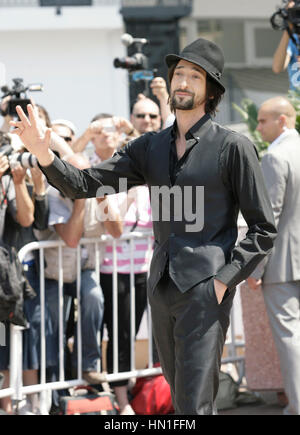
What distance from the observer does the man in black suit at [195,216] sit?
3467 mm

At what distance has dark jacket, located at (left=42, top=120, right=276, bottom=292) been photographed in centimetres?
349

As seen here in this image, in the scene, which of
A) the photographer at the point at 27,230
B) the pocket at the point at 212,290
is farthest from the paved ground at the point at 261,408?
the pocket at the point at 212,290

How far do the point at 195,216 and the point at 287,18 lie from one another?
3270 millimetres

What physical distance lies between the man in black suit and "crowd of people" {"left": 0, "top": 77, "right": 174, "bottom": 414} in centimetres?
156

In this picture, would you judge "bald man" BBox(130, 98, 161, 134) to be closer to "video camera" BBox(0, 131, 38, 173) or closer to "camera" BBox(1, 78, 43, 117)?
"camera" BBox(1, 78, 43, 117)

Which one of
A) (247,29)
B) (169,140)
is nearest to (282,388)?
(169,140)

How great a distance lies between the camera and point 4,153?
5.01 meters

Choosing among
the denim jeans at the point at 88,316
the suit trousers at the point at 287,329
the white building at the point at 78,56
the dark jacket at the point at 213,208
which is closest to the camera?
the dark jacket at the point at 213,208

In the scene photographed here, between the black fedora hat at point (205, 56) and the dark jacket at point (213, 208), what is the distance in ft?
0.83

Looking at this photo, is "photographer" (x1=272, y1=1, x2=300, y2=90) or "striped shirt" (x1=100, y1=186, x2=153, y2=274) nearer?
"striped shirt" (x1=100, y1=186, x2=153, y2=274)

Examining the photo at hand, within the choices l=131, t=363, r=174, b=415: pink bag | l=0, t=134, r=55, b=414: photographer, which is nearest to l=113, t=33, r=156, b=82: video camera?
l=0, t=134, r=55, b=414: photographer

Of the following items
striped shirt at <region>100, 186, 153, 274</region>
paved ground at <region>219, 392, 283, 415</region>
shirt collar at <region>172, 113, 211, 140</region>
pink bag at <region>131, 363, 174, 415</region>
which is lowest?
paved ground at <region>219, 392, 283, 415</region>

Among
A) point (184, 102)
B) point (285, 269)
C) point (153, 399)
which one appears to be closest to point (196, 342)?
point (184, 102)

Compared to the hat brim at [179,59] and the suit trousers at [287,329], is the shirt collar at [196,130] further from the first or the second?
the suit trousers at [287,329]
